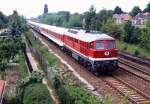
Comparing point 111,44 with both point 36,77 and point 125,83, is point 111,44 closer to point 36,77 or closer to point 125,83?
point 125,83

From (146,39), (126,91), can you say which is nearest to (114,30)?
(146,39)

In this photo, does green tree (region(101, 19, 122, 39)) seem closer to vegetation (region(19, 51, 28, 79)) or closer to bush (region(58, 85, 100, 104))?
vegetation (region(19, 51, 28, 79))

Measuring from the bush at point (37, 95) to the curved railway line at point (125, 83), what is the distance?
3932 mm

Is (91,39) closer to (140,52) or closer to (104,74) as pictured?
(104,74)

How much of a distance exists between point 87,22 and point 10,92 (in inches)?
2484

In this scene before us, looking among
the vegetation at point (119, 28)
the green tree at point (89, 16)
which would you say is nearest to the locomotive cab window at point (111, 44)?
the vegetation at point (119, 28)

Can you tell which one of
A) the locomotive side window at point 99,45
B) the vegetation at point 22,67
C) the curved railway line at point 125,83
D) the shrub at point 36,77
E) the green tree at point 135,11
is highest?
the green tree at point 135,11

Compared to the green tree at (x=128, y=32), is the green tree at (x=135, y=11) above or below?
above

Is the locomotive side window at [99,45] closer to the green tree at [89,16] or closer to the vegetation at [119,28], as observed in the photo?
the vegetation at [119,28]

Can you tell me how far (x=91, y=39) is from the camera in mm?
26625

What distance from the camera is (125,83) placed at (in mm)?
23016

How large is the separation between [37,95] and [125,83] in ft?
24.2

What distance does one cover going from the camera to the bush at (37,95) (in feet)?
56.0

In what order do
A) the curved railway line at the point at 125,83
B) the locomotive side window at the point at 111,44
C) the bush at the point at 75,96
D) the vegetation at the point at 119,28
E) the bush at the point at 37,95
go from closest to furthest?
the bush at the point at 75,96 < the bush at the point at 37,95 < the curved railway line at the point at 125,83 < the locomotive side window at the point at 111,44 < the vegetation at the point at 119,28
